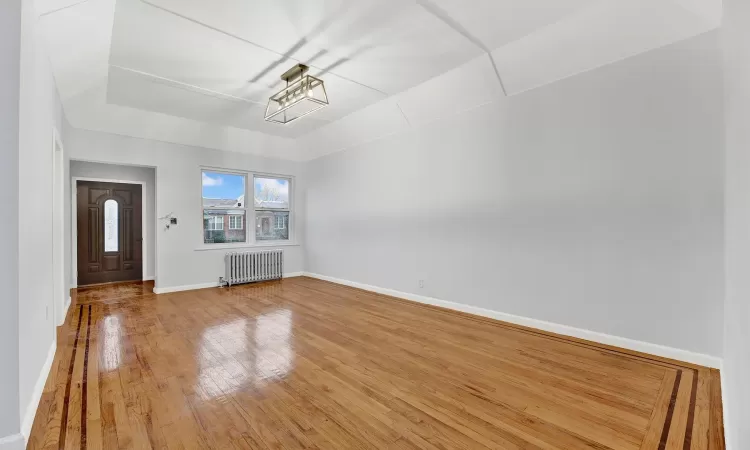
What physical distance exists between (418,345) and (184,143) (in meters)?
5.50

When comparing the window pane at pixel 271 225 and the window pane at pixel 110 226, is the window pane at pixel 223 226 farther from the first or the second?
the window pane at pixel 110 226

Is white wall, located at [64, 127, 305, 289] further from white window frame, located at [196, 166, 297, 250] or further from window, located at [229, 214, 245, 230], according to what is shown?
window, located at [229, 214, 245, 230]

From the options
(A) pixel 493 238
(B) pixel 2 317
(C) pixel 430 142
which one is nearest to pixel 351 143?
(C) pixel 430 142

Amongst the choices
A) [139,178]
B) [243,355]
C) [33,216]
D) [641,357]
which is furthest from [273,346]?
[139,178]

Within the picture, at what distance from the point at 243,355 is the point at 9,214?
1.94m

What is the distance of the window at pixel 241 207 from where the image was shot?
6.42 metres

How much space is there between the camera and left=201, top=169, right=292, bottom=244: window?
21.1 ft

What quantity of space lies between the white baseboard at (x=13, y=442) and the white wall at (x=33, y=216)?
134mm

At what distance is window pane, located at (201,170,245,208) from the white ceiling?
Answer: 2116 millimetres

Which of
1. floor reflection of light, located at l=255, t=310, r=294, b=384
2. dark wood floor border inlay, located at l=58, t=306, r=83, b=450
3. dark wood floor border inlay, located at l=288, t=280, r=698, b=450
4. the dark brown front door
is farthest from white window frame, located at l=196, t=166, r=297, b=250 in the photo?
dark wood floor border inlay, located at l=288, t=280, r=698, b=450

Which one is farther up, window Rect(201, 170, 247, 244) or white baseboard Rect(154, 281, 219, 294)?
window Rect(201, 170, 247, 244)

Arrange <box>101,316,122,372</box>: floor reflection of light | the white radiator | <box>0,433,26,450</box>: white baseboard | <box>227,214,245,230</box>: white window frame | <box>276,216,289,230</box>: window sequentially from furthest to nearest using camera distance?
1. <box>276,216,289,230</box>: window
2. <box>227,214,245,230</box>: white window frame
3. the white radiator
4. <box>101,316,122,372</box>: floor reflection of light
5. <box>0,433,26,450</box>: white baseboard

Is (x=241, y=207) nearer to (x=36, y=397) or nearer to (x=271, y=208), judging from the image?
(x=271, y=208)

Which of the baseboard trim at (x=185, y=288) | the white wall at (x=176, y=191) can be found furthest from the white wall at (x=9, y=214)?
the baseboard trim at (x=185, y=288)
